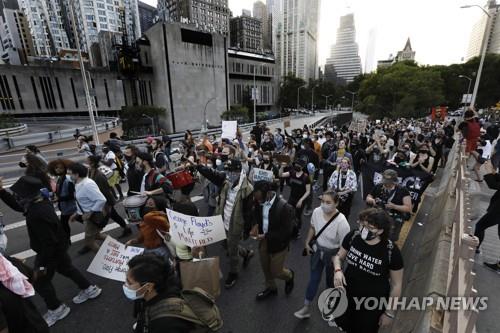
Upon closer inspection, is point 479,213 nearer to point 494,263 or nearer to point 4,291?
point 494,263

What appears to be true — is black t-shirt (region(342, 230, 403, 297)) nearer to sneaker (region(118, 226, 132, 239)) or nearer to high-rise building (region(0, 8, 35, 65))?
sneaker (region(118, 226, 132, 239))

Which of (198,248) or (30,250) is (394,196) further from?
(30,250)

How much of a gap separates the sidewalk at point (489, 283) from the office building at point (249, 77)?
191ft

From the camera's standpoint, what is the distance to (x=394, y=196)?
402cm

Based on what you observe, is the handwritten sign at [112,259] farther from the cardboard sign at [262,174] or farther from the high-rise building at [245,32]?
the high-rise building at [245,32]

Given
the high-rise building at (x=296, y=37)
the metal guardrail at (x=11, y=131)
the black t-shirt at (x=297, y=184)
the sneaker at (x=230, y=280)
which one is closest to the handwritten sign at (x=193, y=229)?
the sneaker at (x=230, y=280)

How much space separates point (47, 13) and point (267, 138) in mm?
126901

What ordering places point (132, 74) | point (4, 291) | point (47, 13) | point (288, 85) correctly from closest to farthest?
1. point (4, 291)
2. point (132, 74)
3. point (288, 85)
4. point (47, 13)

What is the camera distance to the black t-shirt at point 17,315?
206cm

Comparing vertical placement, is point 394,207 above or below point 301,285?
above

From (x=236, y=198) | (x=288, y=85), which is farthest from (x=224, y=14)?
(x=236, y=198)

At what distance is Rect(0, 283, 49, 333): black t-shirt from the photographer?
81.2 inches

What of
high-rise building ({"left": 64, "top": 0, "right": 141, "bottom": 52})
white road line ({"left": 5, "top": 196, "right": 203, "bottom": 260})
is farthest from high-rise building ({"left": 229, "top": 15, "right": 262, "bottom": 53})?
white road line ({"left": 5, "top": 196, "right": 203, "bottom": 260})

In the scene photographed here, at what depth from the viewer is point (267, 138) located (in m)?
10.6
